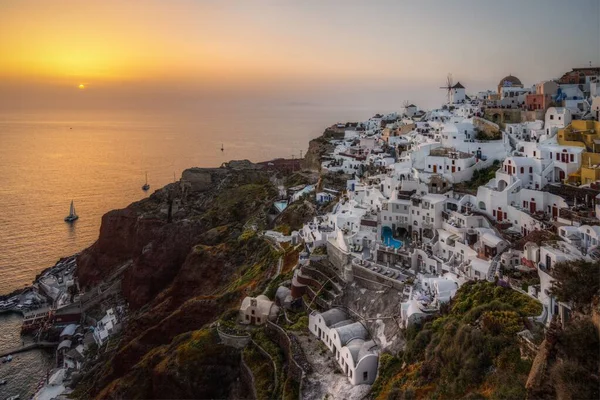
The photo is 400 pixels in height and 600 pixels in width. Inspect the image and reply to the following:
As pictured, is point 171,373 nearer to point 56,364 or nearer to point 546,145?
point 56,364

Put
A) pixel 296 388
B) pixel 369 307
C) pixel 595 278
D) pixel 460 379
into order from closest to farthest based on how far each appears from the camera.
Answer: pixel 595 278 → pixel 460 379 → pixel 296 388 → pixel 369 307

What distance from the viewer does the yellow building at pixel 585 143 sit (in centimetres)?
2888

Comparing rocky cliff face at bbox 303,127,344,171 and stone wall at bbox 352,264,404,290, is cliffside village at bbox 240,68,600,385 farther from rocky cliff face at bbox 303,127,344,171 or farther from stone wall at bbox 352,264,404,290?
rocky cliff face at bbox 303,127,344,171

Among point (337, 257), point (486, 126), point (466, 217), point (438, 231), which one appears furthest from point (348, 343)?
point (486, 126)

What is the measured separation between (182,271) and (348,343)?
25.9m

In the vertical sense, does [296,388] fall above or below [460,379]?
below

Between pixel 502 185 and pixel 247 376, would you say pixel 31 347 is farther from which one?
pixel 502 185

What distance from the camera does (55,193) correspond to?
300 feet

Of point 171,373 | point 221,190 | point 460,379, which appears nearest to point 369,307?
point 460,379

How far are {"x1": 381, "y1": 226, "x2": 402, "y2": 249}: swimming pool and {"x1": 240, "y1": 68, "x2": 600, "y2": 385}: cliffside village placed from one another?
0.09 metres

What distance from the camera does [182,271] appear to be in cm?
4575

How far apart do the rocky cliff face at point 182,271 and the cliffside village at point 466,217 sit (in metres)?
4.36

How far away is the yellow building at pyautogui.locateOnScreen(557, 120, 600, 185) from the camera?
28.9 m

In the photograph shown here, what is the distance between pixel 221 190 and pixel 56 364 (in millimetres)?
31158
